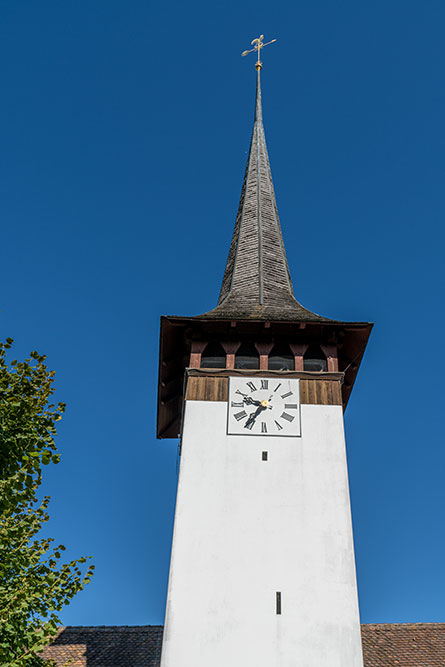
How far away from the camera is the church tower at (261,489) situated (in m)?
12.9

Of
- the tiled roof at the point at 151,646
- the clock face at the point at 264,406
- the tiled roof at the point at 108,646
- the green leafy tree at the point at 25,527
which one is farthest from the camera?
the tiled roof at the point at 108,646

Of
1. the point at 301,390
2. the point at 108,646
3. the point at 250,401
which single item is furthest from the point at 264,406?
the point at 108,646

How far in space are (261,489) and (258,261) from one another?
8.16 m

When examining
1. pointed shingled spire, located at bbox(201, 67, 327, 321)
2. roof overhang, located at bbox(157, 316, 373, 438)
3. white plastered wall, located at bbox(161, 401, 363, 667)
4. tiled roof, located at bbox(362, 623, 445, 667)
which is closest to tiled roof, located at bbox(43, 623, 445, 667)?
tiled roof, located at bbox(362, 623, 445, 667)

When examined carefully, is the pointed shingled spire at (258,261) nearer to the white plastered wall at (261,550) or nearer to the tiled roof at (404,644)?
the white plastered wall at (261,550)

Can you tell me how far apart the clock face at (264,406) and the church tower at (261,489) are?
0.02 m

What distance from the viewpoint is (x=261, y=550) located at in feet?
45.3

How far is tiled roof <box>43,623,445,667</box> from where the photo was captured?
654 inches

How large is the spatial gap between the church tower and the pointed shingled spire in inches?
4.9

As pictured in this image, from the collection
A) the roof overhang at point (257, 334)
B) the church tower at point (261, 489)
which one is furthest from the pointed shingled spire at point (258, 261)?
the roof overhang at point (257, 334)

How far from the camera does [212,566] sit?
44.7 feet

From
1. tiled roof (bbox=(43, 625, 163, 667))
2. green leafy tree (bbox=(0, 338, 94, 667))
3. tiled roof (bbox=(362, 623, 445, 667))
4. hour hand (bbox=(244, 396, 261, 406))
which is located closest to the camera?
green leafy tree (bbox=(0, 338, 94, 667))

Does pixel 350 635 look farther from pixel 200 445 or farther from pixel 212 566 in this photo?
pixel 200 445

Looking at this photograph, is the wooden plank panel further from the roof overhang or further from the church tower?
the roof overhang
